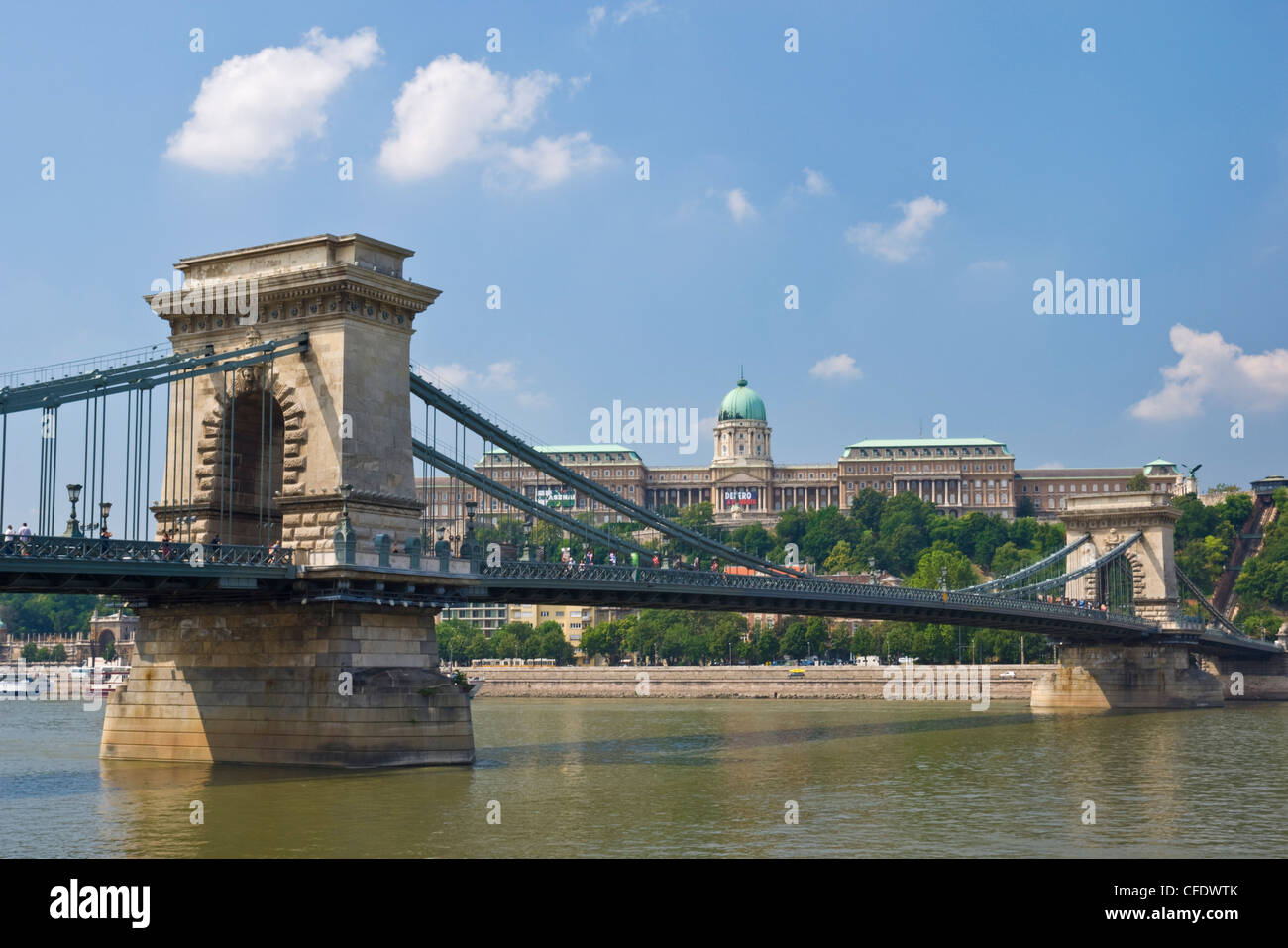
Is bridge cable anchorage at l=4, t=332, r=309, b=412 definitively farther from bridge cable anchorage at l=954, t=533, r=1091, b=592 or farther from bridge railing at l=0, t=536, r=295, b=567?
bridge cable anchorage at l=954, t=533, r=1091, b=592

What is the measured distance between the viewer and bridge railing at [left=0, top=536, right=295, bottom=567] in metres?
34.5

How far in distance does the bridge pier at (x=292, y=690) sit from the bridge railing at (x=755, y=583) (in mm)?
4605

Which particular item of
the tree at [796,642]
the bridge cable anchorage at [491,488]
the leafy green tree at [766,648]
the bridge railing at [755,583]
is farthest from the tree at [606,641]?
the bridge cable anchorage at [491,488]

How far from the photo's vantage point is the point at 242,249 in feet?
145

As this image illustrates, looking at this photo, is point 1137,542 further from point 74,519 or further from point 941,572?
point 74,519

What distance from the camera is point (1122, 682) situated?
302 ft

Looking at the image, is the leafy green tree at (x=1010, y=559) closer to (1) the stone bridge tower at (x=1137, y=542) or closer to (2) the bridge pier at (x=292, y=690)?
(1) the stone bridge tower at (x=1137, y=542)

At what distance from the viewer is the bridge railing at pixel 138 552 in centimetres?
3450

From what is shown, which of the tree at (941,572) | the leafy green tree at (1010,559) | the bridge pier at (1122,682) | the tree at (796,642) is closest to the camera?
the bridge pier at (1122,682)

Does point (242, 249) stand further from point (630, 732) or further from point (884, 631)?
point (884, 631)

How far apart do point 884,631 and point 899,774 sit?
9906 cm

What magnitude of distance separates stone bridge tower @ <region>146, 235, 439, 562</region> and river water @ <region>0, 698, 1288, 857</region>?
724 cm

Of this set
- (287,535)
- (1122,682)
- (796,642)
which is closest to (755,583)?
(287,535)
